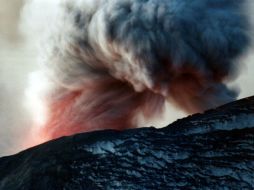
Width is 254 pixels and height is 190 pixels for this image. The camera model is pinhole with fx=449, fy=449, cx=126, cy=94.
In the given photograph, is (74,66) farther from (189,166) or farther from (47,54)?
(189,166)

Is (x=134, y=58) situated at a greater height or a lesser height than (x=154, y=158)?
greater

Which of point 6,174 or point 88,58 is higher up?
point 88,58

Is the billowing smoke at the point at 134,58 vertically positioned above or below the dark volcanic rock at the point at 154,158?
above

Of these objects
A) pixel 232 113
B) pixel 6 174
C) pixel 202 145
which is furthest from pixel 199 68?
pixel 6 174

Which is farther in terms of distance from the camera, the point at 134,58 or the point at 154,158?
the point at 134,58
